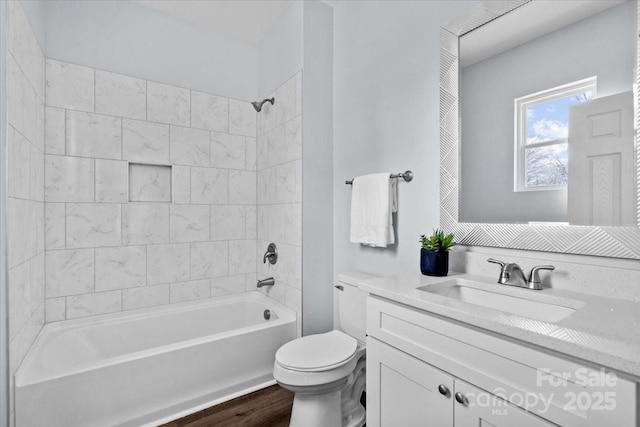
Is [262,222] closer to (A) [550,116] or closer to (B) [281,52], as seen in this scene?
(B) [281,52]

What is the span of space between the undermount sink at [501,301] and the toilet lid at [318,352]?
63 centimetres

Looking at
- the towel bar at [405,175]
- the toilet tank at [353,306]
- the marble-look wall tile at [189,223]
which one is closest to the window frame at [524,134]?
the towel bar at [405,175]

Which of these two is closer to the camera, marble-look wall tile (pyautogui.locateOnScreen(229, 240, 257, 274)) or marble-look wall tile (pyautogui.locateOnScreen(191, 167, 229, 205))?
marble-look wall tile (pyautogui.locateOnScreen(191, 167, 229, 205))

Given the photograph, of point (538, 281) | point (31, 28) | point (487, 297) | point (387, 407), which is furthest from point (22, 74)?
point (538, 281)

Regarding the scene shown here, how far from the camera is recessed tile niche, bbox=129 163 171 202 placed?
2285 mm

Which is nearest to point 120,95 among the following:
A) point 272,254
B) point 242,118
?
point 242,118

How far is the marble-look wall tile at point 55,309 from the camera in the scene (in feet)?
6.56

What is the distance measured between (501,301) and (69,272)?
250cm

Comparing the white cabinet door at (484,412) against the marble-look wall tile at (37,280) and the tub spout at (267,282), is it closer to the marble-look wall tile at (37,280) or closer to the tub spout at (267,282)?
the tub spout at (267,282)

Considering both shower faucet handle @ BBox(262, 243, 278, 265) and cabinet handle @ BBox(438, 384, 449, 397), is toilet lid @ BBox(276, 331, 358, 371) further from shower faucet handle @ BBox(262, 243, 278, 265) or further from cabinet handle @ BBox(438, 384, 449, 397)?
shower faucet handle @ BBox(262, 243, 278, 265)

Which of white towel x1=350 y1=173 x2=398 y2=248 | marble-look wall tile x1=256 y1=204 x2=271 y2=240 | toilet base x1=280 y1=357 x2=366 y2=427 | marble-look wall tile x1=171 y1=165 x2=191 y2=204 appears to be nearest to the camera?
toilet base x1=280 y1=357 x2=366 y2=427

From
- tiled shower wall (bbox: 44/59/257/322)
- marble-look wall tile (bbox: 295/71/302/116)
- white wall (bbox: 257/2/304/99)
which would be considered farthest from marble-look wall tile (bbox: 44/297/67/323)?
white wall (bbox: 257/2/304/99)

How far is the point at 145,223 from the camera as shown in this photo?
231 centimetres

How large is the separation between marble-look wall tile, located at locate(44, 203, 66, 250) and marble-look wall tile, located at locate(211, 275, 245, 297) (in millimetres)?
1058
